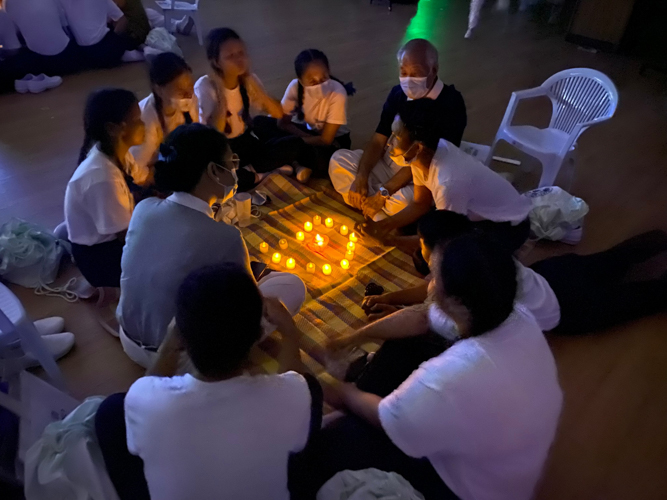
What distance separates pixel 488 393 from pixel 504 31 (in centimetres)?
634

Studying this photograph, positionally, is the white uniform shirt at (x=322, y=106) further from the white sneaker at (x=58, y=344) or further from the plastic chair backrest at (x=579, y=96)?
the white sneaker at (x=58, y=344)

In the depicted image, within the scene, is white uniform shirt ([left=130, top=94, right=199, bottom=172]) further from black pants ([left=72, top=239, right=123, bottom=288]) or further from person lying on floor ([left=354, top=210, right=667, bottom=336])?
person lying on floor ([left=354, top=210, right=667, bottom=336])

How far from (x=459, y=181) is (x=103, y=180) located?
1545mm

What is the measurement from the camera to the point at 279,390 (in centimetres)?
108

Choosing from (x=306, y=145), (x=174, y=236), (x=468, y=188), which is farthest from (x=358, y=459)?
(x=306, y=145)

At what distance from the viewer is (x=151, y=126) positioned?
2.63m

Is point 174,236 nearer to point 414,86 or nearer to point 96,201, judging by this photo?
point 96,201

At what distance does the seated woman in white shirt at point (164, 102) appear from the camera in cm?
247

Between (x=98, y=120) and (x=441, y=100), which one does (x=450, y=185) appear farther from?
(x=98, y=120)

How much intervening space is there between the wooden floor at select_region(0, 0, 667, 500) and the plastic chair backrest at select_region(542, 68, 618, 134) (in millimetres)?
483

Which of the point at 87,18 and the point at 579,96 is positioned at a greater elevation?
the point at 579,96

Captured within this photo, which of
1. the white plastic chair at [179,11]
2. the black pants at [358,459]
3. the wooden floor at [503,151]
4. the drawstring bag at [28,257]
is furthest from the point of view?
the white plastic chair at [179,11]

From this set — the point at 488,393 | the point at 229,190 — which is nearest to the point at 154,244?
the point at 229,190

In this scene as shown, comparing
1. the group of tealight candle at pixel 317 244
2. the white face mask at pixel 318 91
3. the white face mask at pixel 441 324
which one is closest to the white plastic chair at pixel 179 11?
the white face mask at pixel 318 91
